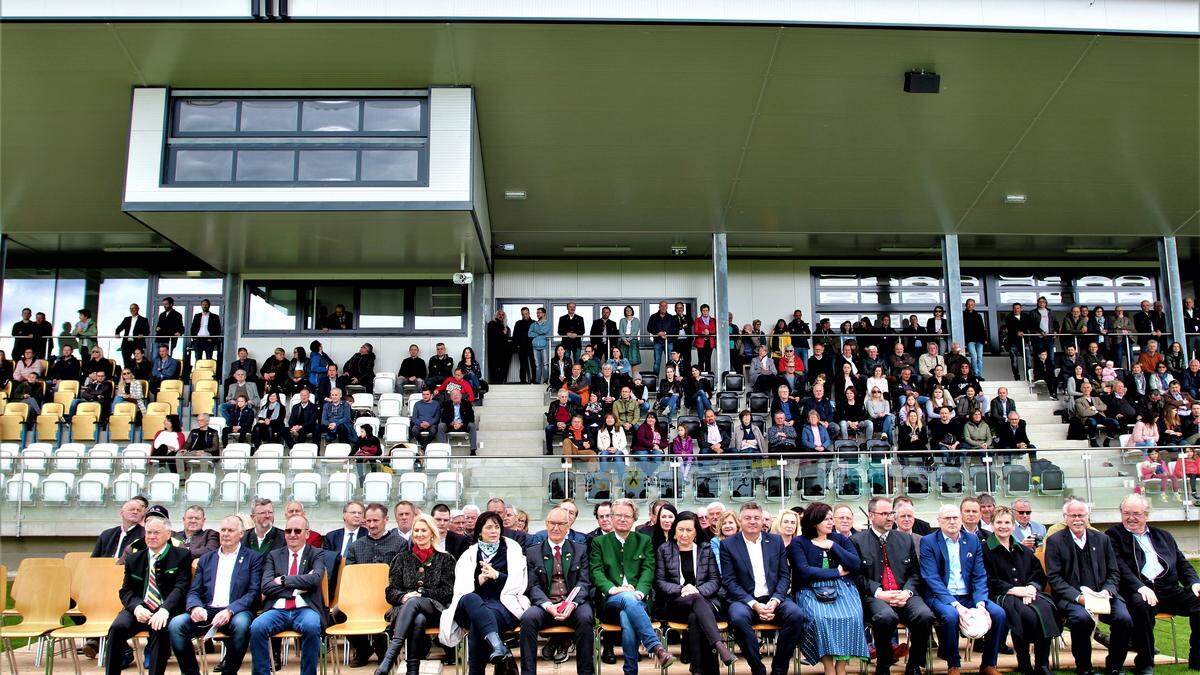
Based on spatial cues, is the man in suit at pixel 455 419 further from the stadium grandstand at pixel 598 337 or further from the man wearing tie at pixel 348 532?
the man wearing tie at pixel 348 532

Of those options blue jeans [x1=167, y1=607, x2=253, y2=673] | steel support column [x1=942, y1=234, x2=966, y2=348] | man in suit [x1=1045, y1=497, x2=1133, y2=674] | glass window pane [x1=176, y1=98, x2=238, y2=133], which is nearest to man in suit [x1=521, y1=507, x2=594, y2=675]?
blue jeans [x1=167, y1=607, x2=253, y2=673]

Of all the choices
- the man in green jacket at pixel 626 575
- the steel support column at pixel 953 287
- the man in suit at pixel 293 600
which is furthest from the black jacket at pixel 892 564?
the steel support column at pixel 953 287

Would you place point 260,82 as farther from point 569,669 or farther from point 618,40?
point 569,669

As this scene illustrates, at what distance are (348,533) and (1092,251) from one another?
17.3 m

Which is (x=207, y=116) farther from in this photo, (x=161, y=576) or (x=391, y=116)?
(x=161, y=576)

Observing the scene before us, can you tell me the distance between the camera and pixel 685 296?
20641mm

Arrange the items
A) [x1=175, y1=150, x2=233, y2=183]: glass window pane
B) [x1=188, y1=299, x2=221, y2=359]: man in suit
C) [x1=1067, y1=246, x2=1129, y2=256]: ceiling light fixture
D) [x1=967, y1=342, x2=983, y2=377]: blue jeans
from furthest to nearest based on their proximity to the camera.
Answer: [x1=1067, y1=246, x2=1129, y2=256]: ceiling light fixture, [x1=967, y1=342, x2=983, y2=377]: blue jeans, [x1=188, y1=299, x2=221, y2=359]: man in suit, [x1=175, y1=150, x2=233, y2=183]: glass window pane

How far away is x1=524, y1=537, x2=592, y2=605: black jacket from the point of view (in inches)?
280

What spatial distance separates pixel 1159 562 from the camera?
7496 millimetres

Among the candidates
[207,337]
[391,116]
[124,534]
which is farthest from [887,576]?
[207,337]

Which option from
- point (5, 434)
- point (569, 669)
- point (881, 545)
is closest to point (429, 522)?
point (569, 669)

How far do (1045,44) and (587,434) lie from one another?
7.92 metres

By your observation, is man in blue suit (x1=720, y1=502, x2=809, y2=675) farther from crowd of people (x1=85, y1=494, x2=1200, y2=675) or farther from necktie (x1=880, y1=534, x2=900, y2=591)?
necktie (x1=880, y1=534, x2=900, y2=591)

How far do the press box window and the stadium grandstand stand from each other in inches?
1.9
